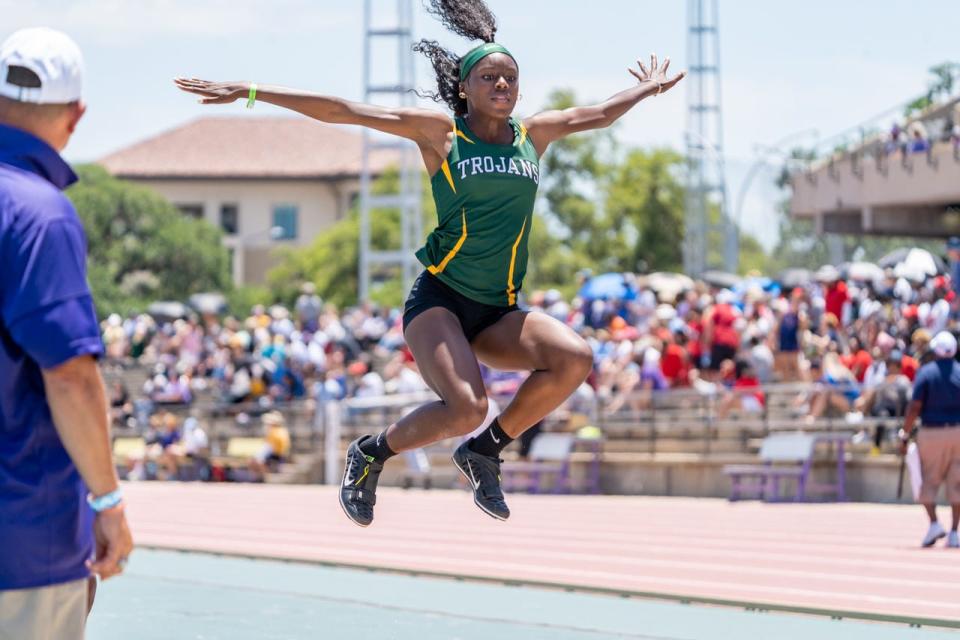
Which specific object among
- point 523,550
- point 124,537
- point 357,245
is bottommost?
point 523,550

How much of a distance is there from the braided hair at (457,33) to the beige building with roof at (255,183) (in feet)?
242

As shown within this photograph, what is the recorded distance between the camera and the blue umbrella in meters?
23.3

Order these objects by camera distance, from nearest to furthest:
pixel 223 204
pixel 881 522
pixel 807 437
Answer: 1. pixel 881 522
2. pixel 807 437
3. pixel 223 204

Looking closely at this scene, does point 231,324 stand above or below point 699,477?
above

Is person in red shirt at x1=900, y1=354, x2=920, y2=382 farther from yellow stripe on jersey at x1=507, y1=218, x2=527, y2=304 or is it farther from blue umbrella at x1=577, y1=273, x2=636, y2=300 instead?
yellow stripe on jersey at x1=507, y1=218, x2=527, y2=304

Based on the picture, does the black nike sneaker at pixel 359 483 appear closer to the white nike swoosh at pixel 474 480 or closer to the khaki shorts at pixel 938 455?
the white nike swoosh at pixel 474 480

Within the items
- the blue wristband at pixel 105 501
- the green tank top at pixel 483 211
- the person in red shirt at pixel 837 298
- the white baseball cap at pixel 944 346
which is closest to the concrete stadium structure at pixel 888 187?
the person in red shirt at pixel 837 298

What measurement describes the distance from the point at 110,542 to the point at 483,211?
10.8 ft

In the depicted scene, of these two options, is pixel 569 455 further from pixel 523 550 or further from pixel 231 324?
pixel 231 324

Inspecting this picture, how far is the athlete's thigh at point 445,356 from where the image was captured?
259 inches

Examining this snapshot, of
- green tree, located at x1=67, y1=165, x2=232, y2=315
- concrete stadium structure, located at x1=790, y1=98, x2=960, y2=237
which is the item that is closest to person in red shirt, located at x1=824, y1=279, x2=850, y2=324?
concrete stadium structure, located at x1=790, y1=98, x2=960, y2=237

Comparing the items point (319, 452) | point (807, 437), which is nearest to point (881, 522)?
point (807, 437)

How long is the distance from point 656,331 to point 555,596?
10016 mm

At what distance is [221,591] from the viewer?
10.2 meters
